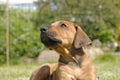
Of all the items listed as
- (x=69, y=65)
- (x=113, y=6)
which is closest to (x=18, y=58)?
(x=113, y=6)

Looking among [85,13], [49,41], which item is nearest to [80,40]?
[49,41]

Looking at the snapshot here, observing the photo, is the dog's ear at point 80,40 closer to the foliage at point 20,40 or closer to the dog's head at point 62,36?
the dog's head at point 62,36

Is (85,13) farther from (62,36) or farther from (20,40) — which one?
(62,36)

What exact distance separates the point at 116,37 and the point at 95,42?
1.89 m

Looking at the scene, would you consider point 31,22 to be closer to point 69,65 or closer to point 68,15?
point 68,15

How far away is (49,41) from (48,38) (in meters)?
0.06

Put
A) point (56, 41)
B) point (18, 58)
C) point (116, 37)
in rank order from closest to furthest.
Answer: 1. point (56, 41)
2. point (18, 58)
3. point (116, 37)

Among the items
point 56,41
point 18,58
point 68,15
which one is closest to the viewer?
point 56,41

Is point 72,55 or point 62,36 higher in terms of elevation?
point 62,36

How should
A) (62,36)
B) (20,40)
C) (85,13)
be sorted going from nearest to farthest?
(62,36) < (20,40) < (85,13)

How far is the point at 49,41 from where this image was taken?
5.82m

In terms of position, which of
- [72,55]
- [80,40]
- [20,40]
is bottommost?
[20,40]

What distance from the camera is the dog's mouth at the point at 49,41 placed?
5.78 meters

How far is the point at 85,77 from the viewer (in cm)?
608
